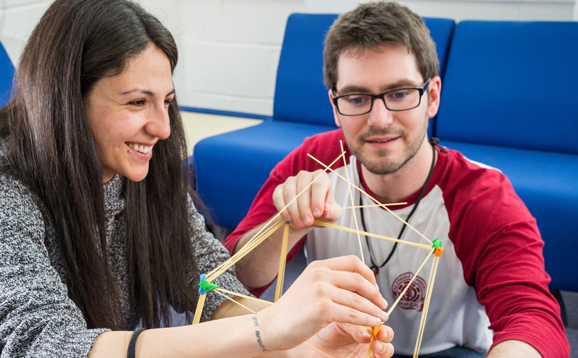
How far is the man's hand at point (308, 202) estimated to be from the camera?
2.79 feet

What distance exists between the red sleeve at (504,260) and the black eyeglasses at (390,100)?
18 cm

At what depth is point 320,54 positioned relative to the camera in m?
2.20

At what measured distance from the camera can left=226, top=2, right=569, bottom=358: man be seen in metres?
1.02

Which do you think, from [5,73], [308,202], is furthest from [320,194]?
[5,73]

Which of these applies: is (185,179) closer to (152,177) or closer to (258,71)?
(152,177)

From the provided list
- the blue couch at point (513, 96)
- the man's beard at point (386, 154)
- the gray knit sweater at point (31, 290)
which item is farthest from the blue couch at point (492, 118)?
the gray knit sweater at point (31, 290)

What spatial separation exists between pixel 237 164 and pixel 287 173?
0.77 meters

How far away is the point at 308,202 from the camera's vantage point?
0.86 m

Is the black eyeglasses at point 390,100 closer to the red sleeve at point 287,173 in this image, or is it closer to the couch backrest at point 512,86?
the red sleeve at point 287,173

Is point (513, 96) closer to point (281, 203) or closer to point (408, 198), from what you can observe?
point (408, 198)

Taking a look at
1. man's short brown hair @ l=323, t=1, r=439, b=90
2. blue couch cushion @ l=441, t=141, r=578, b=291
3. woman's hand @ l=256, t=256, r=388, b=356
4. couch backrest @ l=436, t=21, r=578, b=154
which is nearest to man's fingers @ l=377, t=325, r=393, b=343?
woman's hand @ l=256, t=256, r=388, b=356

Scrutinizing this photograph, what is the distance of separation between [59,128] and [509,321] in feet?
2.61

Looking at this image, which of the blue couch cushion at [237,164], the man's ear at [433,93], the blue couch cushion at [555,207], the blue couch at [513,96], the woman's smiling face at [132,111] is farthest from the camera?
the blue couch cushion at [237,164]

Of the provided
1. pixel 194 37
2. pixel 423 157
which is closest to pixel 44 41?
pixel 423 157
